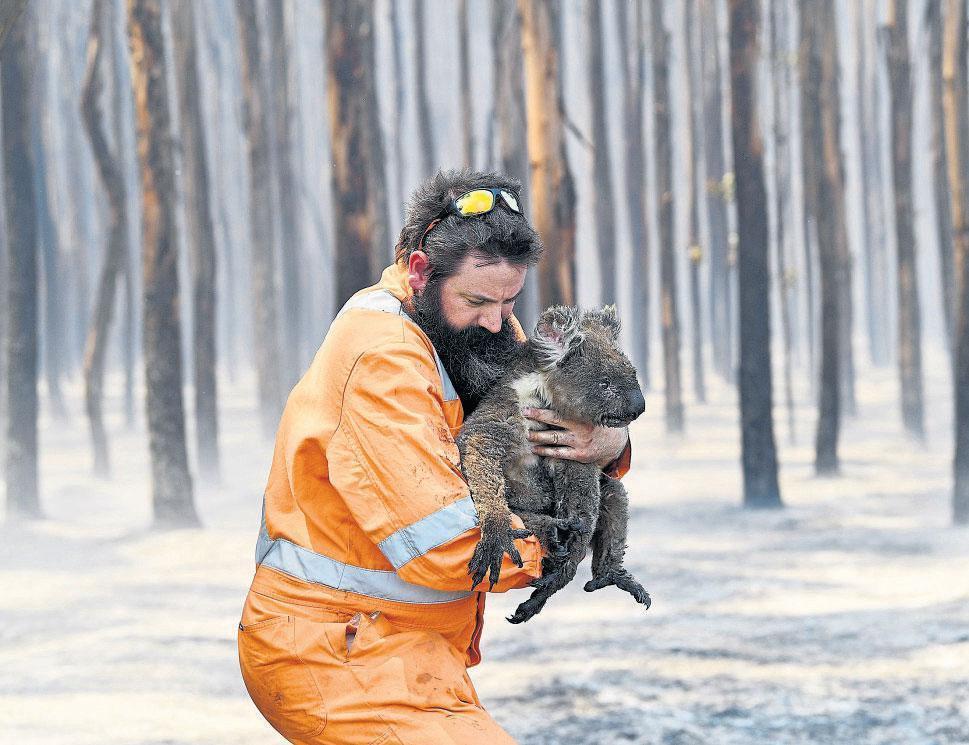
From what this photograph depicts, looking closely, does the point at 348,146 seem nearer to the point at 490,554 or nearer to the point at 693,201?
the point at 490,554

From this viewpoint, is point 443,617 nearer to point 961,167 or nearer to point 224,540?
point 224,540

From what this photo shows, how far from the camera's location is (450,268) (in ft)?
8.12

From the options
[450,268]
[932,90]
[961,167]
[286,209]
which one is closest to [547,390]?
[450,268]

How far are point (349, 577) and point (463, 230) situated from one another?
0.71 m

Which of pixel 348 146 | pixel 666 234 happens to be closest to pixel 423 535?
pixel 348 146

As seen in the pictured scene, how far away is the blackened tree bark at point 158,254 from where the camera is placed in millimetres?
11328

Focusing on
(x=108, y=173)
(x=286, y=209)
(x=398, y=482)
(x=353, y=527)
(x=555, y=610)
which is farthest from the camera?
(x=286, y=209)

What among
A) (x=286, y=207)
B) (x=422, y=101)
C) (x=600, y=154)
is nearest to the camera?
(x=600, y=154)

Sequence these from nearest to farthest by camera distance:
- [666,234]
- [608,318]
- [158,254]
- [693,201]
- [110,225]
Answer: [608,318] → [158,254] → [110,225] → [666,234] → [693,201]

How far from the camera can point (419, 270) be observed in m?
2.53

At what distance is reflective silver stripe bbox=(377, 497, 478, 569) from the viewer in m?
2.29

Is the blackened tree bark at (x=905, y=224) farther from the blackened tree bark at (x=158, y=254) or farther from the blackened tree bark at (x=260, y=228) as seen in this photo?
the blackened tree bark at (x=260, y=228)

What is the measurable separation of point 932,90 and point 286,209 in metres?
11.2

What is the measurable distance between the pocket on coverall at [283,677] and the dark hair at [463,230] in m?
0.77
